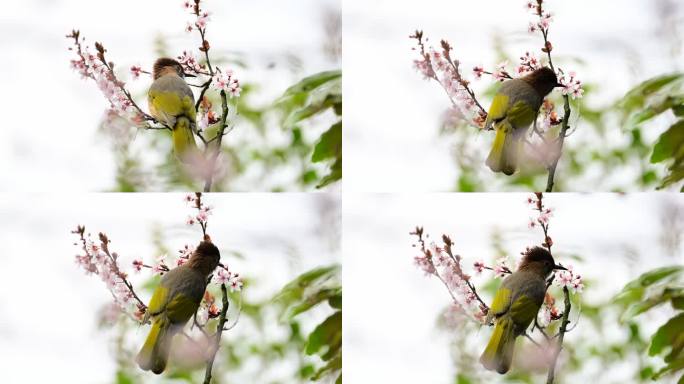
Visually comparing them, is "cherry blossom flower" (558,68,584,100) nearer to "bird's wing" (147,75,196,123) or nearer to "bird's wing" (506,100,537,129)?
"bird's wing" (506,100,537,129)

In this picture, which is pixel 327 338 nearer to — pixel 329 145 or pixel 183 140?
pixel 329 145

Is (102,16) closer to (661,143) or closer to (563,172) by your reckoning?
(563,172)

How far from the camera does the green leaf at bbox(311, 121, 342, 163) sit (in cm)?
175

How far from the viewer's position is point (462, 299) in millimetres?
1726

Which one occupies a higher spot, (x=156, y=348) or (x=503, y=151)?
(x=503, y=151)

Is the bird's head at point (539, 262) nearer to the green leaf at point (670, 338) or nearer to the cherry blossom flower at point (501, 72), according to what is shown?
the green leaf at point (670, 338)

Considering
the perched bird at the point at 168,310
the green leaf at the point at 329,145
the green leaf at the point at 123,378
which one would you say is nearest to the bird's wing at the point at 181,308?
the perched bird at the point at 168,310

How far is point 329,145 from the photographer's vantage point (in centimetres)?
175

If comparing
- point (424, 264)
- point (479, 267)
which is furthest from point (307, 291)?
point (479, 267)

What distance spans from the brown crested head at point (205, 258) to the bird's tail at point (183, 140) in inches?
7.0

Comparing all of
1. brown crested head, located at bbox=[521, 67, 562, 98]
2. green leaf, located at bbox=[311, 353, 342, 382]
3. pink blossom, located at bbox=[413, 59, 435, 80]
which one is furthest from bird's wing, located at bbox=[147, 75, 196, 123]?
brown crested head, located at bbox=[521, 67, 562, 98]

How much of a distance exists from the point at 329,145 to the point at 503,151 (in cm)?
36

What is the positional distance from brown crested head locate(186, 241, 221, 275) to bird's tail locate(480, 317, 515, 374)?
58 cm

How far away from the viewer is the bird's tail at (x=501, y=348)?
1.71m
